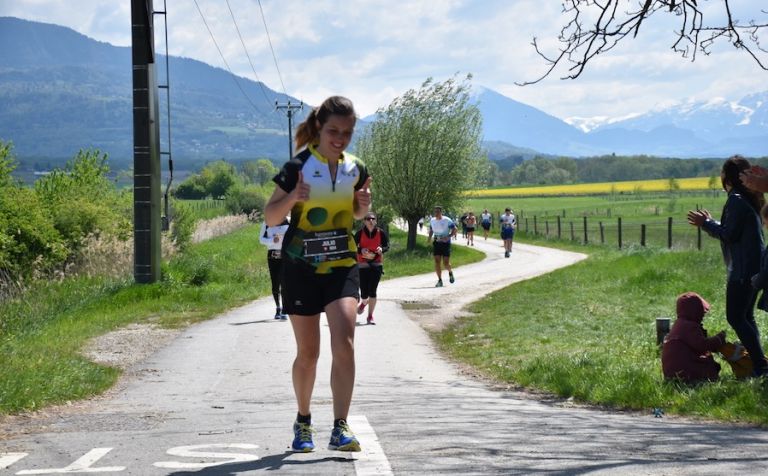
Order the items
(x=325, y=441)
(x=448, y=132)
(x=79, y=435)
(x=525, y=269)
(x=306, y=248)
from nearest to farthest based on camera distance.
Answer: (x=306, y=248) < (x=325, y=441) < (x=79, y=435) < (x=525, y=269) < (x=448, y=132)

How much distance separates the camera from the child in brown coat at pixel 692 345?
30.0ft

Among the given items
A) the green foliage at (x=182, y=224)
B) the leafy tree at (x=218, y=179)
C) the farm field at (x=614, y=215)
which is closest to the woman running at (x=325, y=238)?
the green foliage at (x=182, y=224)

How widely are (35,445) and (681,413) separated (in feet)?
15.7

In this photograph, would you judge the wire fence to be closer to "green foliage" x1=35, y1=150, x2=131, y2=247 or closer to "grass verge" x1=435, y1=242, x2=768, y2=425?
"green foliage" x1=35, y1=150, x2=131, y2=247

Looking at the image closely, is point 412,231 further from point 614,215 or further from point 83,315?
point 614,215

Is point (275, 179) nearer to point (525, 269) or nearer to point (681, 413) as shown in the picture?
point (681, 413)

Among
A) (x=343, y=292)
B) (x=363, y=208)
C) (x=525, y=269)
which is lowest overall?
(x=525, y=269)

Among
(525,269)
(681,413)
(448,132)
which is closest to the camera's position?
(681,413)

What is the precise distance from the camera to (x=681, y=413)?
8453 mm

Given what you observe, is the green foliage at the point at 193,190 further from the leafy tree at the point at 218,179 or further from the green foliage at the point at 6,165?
the green foliage at the point at 6,165

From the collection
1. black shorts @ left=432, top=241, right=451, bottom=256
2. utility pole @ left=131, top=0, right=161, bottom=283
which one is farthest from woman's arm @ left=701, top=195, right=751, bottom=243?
black shorts @ left=432, top=241, right=451, bottom=256

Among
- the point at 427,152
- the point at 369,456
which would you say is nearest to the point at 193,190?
the point at 427,152

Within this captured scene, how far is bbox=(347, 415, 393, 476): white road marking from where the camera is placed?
559cm

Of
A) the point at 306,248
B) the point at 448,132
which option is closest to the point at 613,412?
the point at 306,248
